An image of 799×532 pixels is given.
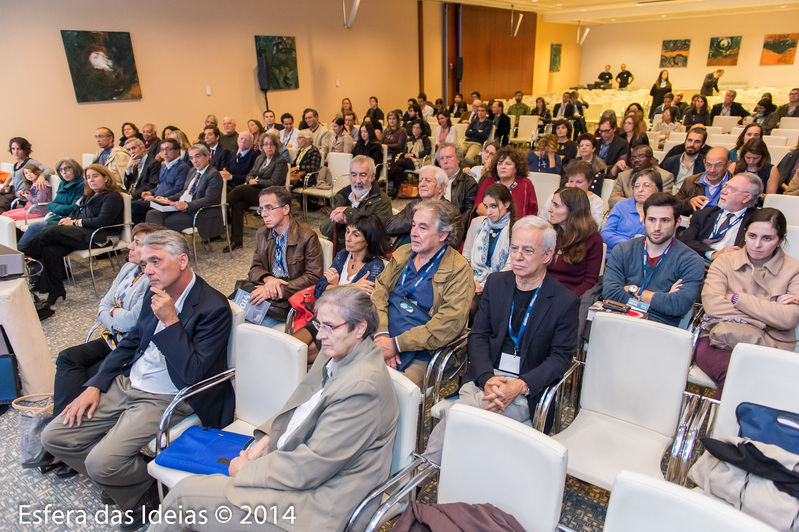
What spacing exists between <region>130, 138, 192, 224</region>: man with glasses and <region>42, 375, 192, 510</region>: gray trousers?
12.5ft

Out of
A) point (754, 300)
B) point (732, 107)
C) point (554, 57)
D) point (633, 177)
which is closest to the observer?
point (754, 300)

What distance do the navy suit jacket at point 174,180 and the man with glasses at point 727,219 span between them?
16.7 feet

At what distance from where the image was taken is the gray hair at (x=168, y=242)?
2.40 m

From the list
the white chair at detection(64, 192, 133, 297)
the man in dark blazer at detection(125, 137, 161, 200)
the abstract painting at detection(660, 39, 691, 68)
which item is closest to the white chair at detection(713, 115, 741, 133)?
the man in dark blazer at detection(125, 137, 161, 200)

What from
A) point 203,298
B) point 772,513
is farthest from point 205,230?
point 772,513

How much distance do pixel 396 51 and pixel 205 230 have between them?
10016 millimetres

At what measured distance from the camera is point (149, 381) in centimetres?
240

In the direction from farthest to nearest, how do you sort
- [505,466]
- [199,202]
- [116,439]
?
[199,202], [116,439], [505,466]

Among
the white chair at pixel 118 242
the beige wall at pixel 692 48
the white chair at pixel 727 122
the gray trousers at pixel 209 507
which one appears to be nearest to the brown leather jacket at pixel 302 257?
the gray trousers at pixel 209 507

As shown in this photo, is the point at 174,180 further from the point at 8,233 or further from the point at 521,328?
the point at 521,328

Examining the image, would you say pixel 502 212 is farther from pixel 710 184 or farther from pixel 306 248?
pixel 710 184

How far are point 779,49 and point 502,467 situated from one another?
22.5 m

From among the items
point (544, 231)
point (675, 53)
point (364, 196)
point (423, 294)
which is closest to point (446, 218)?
point (423, 294)

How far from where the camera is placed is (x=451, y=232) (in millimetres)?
2801
